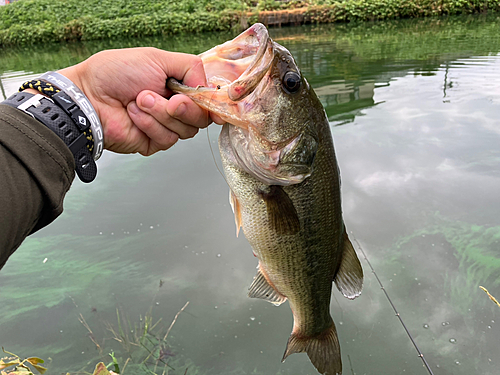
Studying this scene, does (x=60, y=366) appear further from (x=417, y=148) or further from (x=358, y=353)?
(x=417, y=148)

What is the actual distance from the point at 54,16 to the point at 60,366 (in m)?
27.7

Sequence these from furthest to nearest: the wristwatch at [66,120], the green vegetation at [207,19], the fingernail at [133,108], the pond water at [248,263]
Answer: the green vegetation at [207,19]
the pond water at [248,263]
the fingernail at [133,108]
the wristwatch at [66,120]

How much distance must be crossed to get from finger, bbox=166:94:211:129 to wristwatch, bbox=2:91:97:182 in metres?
0.38

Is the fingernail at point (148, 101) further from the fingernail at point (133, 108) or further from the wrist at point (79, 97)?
the wrist at point (79, 97)

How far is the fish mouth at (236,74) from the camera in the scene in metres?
1.43

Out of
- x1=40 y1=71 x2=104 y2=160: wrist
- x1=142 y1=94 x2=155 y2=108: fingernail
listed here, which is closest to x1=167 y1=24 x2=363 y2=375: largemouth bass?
x1=142 y1=94 x2=155 y2=108: fingernail

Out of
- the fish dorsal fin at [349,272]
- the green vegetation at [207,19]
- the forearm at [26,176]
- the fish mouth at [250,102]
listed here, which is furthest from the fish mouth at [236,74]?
the green vegetation at [207,19]

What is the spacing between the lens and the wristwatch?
1403 mm

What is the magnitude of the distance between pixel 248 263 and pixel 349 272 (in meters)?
2.07

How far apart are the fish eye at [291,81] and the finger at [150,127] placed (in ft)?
2.22

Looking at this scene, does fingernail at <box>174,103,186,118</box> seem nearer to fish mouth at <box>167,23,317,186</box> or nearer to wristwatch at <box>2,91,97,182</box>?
fish mouth at <box>167,23,317,186</box>

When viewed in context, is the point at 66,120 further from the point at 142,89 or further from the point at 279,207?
the point at 279,207

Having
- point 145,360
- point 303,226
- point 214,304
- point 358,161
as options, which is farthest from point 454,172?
point 145,360

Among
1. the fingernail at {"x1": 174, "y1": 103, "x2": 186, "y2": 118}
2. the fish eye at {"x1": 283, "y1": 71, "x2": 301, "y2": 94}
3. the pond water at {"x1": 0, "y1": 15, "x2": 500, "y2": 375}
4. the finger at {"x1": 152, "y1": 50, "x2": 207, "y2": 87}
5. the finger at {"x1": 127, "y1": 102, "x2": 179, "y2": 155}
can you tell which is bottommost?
the pond water at {"x1": 0, "y1": 15, "x2": 500, "y2": 375}
